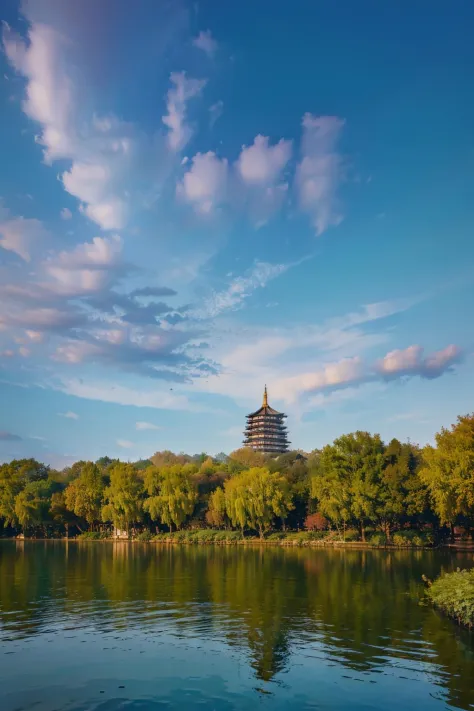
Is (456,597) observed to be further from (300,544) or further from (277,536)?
(277,536)

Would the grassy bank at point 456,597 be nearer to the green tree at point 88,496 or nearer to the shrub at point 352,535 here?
the shrub at point 352,535

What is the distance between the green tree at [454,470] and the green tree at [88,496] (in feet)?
132

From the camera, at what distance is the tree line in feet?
124

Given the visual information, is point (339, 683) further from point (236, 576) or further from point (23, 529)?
point (23, 529)

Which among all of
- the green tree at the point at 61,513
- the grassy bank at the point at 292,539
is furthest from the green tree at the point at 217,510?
the green tree at the point at 61,513

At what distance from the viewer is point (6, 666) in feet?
42.3

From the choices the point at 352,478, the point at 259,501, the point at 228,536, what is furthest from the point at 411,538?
the point at 228,536

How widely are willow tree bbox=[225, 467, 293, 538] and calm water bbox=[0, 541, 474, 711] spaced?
24.5 m

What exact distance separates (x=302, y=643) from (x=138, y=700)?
5.19 metres

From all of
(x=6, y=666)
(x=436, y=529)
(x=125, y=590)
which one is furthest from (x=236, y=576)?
(x=436, y=529)

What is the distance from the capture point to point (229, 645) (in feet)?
47.8

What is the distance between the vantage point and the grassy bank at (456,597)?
1591 centimetres

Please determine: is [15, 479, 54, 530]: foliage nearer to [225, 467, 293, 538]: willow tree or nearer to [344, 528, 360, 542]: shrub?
[225, 467, 293, 538]: willow tree

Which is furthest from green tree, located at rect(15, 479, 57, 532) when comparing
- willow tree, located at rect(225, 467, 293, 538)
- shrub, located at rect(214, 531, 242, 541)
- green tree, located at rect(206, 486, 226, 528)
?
Result: willow tree, located at rect(225, 467, 293, 538)
